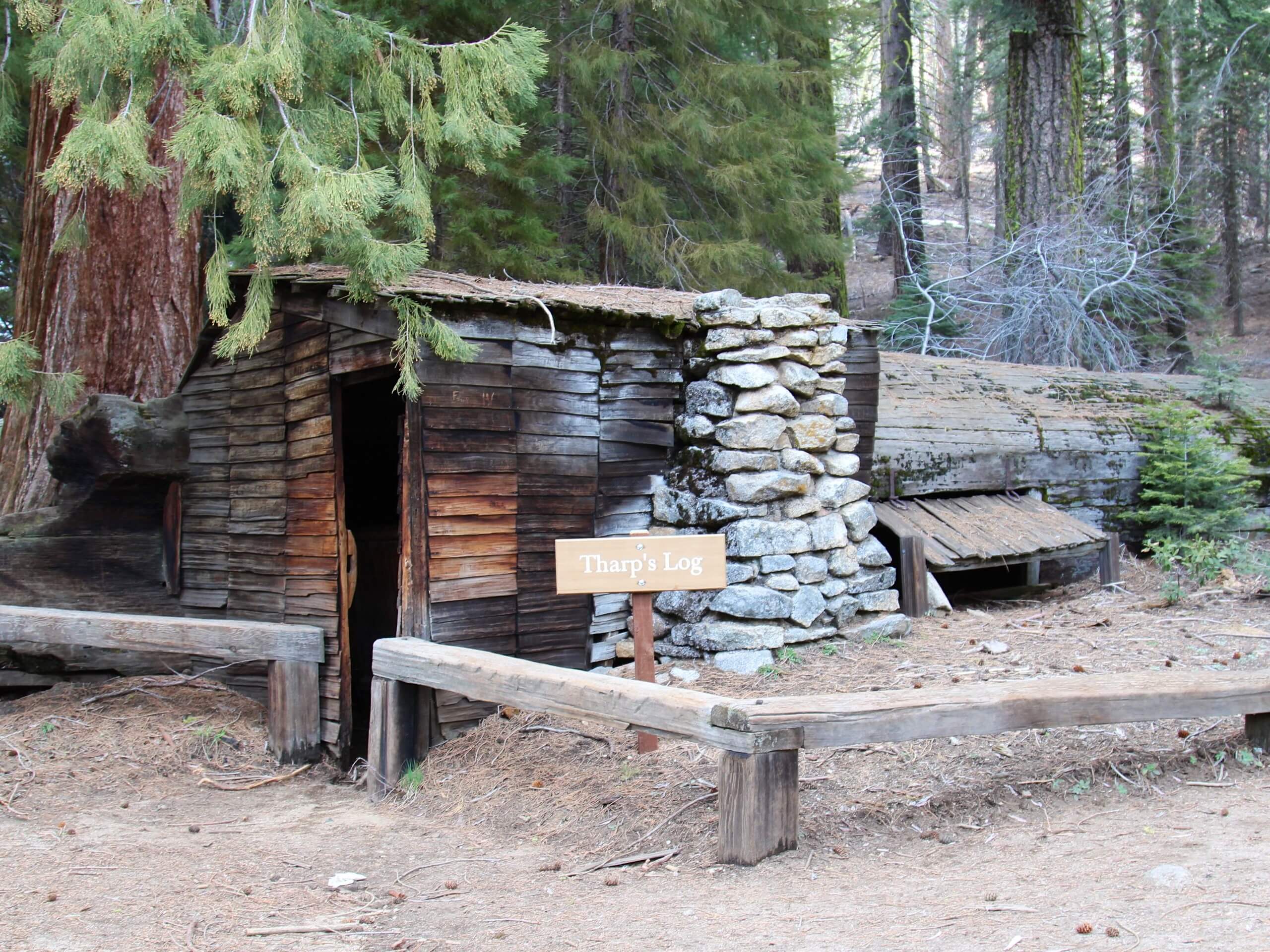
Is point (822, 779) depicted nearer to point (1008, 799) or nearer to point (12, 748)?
point (1008, 799)

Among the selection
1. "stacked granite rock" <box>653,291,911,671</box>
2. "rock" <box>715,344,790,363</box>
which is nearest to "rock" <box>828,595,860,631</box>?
"stacked granite rock" <box>653,291,911,671</box>

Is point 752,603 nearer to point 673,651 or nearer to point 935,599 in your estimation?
point 673,651

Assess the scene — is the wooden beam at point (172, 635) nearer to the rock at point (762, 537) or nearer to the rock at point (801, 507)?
the rock at point (762, 537)

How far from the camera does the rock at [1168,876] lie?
11.6 ft

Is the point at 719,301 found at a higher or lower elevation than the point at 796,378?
higher

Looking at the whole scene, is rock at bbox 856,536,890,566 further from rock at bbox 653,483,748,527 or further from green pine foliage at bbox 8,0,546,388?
green pine foliage at bbox 8,0,546,388

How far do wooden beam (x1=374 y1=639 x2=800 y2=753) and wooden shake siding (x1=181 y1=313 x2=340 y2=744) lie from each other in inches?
45.9

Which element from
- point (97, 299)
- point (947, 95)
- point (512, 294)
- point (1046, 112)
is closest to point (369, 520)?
point (97, 299)

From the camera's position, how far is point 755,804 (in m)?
3.92

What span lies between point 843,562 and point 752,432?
104 centimetres

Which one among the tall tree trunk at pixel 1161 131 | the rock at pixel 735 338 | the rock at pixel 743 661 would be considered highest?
the tall tree trunk at pixel 1161 131

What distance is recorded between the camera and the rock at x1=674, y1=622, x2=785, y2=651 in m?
6.29

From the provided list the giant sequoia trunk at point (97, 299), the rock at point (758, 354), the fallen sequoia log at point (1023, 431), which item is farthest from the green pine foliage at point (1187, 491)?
the giant sequoia trunk at point (97, 299)

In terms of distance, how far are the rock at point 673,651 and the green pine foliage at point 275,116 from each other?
87.1 inches
